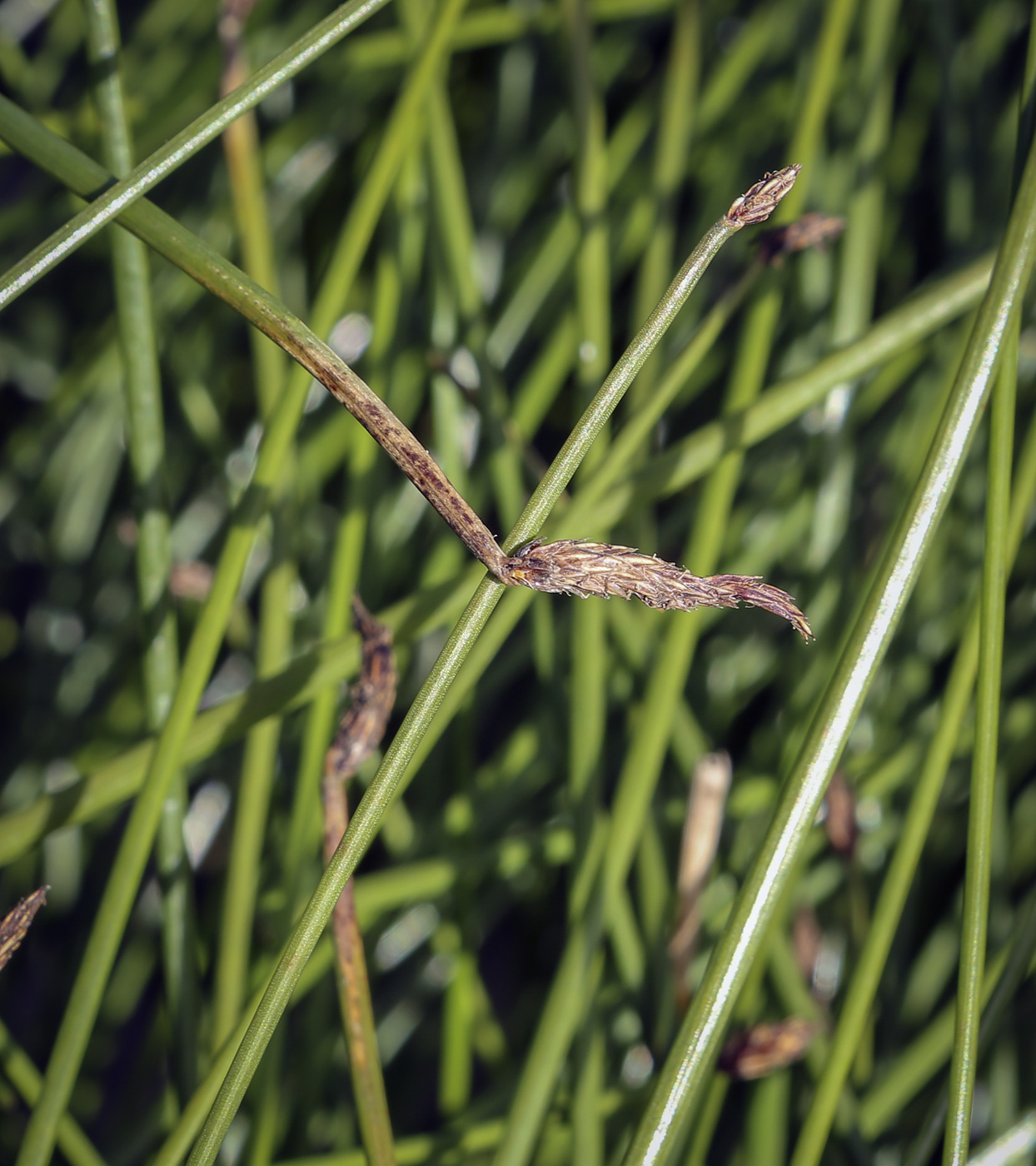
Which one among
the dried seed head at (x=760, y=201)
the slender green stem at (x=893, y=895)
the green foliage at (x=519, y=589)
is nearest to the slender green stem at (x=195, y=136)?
the green foliage at (x=519, y=589)

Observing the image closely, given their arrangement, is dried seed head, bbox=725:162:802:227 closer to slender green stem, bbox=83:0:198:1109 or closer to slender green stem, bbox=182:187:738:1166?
slender green stem, bbox=182:187:738:1166

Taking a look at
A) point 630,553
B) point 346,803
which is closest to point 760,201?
point 630,553

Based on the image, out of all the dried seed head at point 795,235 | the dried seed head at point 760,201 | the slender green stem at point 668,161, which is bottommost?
the dried seed head at point 795,235

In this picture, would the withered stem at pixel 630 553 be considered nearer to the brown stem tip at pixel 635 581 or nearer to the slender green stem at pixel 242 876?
the brown stem tip at pixel 635 581

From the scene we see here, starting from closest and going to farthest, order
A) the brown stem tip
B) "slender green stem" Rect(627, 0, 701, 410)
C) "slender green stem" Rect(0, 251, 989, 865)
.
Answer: the brown stem tip
"slender green stem" Rect(0, 251, 989, 865)
"slender green stem" Rect(627, 0, 701, 410)

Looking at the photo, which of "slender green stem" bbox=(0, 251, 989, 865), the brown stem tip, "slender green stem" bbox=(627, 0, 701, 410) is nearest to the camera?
the brown stem tip

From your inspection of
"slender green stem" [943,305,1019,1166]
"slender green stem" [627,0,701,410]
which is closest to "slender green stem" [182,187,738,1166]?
"slender green stem" [943,305,1019,1166]

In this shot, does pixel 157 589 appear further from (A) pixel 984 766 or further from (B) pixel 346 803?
(A) pixel 984 766
